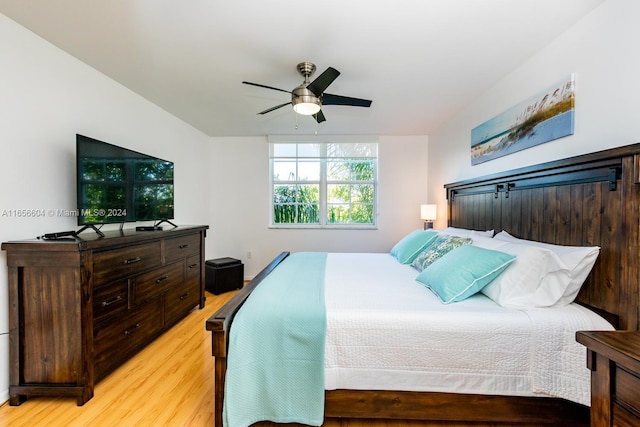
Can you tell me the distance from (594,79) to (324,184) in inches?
130

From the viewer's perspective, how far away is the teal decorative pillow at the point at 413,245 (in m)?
2.63

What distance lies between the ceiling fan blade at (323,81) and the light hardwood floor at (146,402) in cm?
221

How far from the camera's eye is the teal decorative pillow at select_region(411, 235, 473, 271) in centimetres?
218

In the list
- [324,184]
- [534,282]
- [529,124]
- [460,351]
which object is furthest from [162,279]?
[529,124]

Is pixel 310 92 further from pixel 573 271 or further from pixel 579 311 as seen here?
pixel 579 311

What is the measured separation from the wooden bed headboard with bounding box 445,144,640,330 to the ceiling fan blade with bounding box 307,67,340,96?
1.61 metres

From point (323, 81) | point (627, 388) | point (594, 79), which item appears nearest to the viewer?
point (627, 388)

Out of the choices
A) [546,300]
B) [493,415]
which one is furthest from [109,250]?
[546,300]

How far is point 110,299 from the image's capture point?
1878 mm

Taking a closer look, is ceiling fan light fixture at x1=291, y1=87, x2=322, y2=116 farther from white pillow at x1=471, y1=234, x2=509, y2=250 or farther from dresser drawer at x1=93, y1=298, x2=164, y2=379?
dresser drawer at x1=93, y1=298, x2=164, y2=379

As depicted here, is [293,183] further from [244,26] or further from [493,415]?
[493,415]

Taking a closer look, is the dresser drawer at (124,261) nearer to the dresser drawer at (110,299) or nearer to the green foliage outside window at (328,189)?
the dresser drawer at (110,299)

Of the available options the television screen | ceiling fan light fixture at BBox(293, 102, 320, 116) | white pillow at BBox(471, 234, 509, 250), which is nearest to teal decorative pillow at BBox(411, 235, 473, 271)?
white pillow at BBox(471, 234, 509, 250)

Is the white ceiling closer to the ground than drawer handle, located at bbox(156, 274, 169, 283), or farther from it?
farther from it
